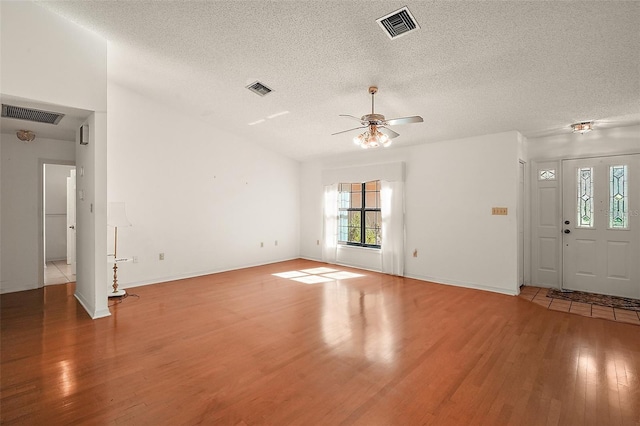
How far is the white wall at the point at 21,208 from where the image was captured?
15.7 feet

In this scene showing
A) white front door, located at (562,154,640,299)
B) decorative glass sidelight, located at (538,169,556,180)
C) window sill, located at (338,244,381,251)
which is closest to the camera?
white front door, located at (562,154,640,299)

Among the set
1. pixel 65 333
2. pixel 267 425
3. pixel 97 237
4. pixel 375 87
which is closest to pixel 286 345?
pixel 267 425

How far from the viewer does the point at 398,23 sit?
283 cm

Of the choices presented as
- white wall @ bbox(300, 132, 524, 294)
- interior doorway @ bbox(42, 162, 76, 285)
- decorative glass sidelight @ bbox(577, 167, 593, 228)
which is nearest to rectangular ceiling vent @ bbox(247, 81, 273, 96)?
white wall @ bbox(300, 132, 524, 294)

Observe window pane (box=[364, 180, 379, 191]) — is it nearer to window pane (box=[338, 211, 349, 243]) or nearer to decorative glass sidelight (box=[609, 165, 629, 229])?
window pane (box=[338, 211, 349, 243])

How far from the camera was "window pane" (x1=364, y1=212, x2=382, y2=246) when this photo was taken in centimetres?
684

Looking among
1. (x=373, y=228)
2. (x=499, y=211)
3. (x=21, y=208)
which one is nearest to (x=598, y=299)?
(x=499, y=211)

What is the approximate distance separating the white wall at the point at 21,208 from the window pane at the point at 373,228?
20.2ft

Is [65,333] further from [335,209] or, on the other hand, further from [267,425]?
[335,209]

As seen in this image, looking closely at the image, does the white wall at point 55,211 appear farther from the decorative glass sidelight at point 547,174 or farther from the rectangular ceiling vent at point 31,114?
the decorative glass sidelight at point 547,174

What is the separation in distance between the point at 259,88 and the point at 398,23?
7.75 ft

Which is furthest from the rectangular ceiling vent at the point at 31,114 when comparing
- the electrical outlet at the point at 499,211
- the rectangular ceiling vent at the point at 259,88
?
the electrical outlet at the point at 499,211

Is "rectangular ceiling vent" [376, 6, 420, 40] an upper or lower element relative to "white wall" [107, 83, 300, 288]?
upper

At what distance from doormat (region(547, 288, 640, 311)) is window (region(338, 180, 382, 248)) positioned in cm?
328
